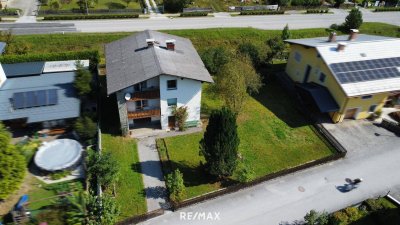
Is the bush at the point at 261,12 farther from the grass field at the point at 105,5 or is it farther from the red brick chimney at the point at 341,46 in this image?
the red brick chimney at the point at 341,46

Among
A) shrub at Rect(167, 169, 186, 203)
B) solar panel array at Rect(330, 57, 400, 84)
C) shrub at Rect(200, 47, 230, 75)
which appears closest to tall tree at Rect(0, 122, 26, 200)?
shrub at Rect(167, 169, 186, 203)

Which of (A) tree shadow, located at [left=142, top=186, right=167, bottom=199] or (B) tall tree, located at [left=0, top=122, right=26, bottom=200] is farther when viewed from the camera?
(A) tree shadow, located at [left=142, top=186, right=167, bottom=199]

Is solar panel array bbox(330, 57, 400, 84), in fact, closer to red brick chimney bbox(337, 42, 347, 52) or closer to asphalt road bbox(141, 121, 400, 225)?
red brick chimney bbox(337, 42, 347, 52)

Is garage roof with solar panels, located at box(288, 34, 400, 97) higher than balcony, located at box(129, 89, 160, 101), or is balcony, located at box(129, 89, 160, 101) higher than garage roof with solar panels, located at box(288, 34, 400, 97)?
garage roof with solar panels, located at box(288, 34, 400, 97)

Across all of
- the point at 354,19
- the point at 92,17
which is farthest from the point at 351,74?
the point at 92,17

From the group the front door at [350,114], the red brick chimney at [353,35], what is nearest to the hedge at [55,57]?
the front door at [350,114]

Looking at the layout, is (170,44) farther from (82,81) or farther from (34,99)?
(34,99)

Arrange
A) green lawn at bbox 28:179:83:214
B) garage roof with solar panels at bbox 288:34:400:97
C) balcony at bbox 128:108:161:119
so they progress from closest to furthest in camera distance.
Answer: green lawn at bbox 28:179:83:214, balcony at bbox 128:108:161:119, garage roof with solar panels at bbox 288:34:400:97

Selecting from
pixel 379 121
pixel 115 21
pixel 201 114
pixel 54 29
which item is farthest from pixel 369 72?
pixel 54 29
